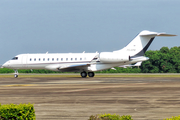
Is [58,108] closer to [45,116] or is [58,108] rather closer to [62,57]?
[45,116]

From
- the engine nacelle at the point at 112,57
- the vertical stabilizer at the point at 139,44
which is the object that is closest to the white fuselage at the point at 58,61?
the engine nacelle at the point at 112,57

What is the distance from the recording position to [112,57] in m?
41.0

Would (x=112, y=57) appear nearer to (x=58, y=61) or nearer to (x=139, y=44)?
(x=139, y=44)

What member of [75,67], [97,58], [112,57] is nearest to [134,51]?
[112,57]

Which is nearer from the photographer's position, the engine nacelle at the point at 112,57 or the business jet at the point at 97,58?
the engine nacelle at the point at 112,57

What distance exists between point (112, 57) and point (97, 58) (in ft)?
7.69

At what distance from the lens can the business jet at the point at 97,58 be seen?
4112 centimetres

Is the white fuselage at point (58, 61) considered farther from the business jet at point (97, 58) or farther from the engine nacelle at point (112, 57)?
the engine nacelle at point (112, 57)

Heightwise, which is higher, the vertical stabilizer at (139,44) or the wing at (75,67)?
the vertical stabilizer at (139,44)

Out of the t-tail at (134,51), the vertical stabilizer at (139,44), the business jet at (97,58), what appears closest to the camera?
the t-tail at (134,51)

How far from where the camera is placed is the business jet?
41125 mm

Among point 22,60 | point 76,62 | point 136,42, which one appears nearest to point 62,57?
point 76,62

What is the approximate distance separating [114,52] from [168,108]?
99.4 ft

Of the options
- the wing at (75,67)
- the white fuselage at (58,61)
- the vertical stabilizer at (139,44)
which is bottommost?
the wing at (75,67)
